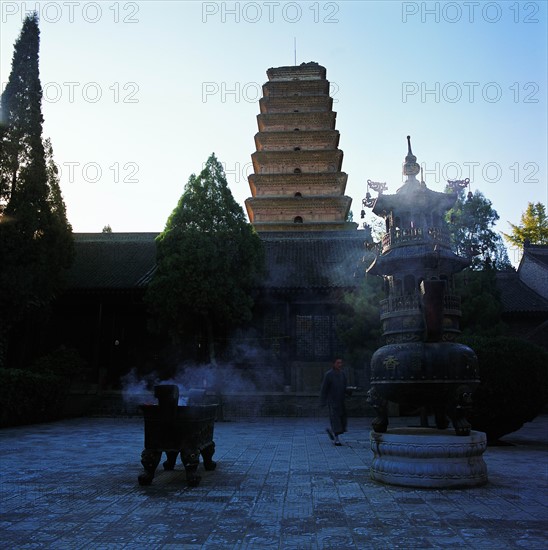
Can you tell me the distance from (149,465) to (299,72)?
88.0 ft

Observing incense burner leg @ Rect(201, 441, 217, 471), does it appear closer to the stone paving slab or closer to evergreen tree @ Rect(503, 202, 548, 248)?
the stone paving slab

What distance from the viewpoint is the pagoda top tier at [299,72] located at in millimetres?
27750

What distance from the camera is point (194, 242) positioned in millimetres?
14125

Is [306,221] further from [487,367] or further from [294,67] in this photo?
[487,367]

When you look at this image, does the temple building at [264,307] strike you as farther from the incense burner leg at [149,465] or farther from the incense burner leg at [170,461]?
the incense burner leg at [149,465]

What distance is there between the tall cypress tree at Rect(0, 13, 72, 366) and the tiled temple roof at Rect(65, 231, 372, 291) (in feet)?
9.38

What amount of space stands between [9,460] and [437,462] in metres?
5.46

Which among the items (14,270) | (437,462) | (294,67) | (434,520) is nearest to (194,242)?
(14,270)

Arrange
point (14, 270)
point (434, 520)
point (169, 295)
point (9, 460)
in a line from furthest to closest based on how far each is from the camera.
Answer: point (169, 295) < point (14, 270) < point (9, 460) < point (434, 520)

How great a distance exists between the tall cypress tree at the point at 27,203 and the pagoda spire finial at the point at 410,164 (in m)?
10.4

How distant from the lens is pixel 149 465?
4762 mm

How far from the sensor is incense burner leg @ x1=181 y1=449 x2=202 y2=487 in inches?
182

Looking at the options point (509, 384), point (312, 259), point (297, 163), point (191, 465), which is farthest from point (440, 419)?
point (297, 163)

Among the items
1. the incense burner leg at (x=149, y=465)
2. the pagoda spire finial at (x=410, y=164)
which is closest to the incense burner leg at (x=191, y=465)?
the incense burner leg at (x=149, y=465)
